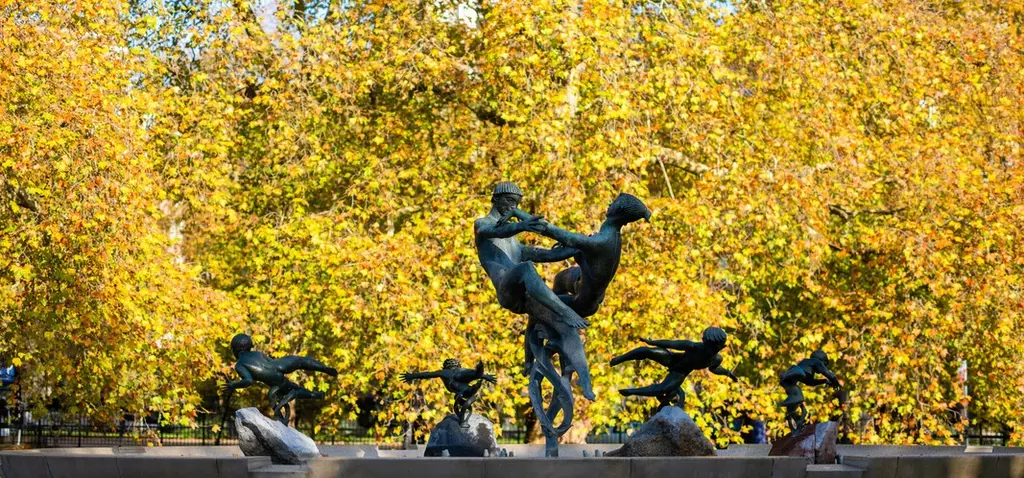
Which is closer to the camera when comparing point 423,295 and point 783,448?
point 783,448

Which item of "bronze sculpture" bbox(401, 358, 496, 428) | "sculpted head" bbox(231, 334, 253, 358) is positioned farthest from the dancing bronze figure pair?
"sculpted head" bbox(231, 334, 253, 358)

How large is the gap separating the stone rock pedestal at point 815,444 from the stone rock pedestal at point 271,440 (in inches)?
145

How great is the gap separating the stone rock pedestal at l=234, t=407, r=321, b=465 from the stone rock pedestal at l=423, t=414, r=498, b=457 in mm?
1303

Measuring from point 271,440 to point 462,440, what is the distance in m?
1.81

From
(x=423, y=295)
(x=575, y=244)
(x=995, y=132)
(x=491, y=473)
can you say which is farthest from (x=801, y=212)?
(x=491, y=473)

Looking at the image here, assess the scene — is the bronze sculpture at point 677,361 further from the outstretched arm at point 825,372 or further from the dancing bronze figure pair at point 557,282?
the outstretched arm at point 825,372

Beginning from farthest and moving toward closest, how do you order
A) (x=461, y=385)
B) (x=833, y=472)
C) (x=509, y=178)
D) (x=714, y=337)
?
(x=509, y=178), (x=461, y=385), (x=714, y=337), (x=833, y=472)

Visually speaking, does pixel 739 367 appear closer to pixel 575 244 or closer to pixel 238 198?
pixel 238 198

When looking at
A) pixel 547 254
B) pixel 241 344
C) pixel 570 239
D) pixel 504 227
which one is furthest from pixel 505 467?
pixel 241 344

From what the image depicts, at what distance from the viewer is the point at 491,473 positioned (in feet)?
29.5

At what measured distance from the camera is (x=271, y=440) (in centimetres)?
1059

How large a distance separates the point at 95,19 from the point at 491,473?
1241 centimetres

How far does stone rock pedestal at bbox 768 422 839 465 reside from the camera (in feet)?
37.2

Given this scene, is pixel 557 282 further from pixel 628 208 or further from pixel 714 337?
pixel 714 337
